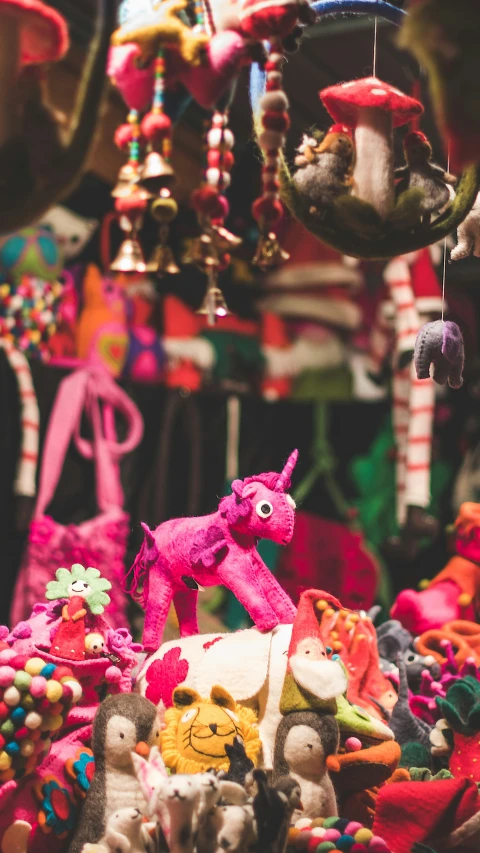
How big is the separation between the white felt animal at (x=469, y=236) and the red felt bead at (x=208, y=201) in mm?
249

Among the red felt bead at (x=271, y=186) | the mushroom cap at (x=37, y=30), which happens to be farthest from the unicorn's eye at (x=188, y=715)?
the mushroom cap at (x=37, y=30)

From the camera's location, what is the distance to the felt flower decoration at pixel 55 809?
99 centimetres

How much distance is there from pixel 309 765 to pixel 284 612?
22 centimetres

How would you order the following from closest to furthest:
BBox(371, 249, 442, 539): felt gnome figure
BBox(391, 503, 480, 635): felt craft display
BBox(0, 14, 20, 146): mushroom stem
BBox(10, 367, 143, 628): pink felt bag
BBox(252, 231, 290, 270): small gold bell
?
BBox(0, 14, 20, 146): mushroom stem < BBox(252, 231, 290, 270): small gold bell < BBox(391, 503, 480, 635): felt craft display < BBox(10, 367, 143, 628): pink felt bag < BBox(371, 249, 442, 539): felt gnome figure

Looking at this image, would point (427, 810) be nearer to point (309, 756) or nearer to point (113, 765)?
point (309, 756)

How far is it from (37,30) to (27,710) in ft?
1.98

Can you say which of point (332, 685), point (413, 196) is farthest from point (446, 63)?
point (332, 685)

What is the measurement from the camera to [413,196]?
0.90m

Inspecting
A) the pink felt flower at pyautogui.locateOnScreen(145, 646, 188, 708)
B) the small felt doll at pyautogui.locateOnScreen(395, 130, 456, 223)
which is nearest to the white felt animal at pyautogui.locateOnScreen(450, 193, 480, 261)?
the small felt doll at pyautogui.locateOnScreen(395, 130, 456, 223)

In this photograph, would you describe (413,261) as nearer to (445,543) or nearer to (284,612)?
(445,543)

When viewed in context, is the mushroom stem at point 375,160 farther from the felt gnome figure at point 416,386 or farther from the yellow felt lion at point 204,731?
the felt gnome figure at point 416,386

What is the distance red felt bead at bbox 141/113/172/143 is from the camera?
927 millimetres

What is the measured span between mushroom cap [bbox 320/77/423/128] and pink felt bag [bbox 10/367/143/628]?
0.93 m

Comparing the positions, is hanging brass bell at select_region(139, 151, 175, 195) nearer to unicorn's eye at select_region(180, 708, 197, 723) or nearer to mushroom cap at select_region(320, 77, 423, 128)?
mushroom cap at select_region(320, 77, 423, 128)
